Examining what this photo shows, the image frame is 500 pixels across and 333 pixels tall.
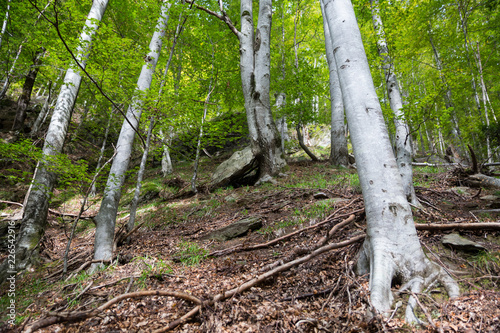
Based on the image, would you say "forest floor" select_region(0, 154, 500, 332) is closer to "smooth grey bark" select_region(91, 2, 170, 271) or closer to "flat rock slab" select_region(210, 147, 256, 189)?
"smooth grey bark" select_region(91, 2, 170, 271)

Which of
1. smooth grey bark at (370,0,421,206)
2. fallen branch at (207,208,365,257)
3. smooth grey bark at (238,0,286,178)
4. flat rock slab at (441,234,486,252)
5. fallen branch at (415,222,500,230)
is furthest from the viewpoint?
smooth grey bark at (238,0,286,178)

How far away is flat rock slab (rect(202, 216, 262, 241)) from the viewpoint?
13.5 ft

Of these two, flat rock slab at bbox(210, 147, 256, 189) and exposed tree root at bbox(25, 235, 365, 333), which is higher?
flat rock slab at bbox(210, 147, 256, 189)

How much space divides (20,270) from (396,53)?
10.1 m

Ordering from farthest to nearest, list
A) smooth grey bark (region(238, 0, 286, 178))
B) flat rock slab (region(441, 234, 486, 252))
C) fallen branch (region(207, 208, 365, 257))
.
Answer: smooth grey bark (region(238, 0, 286, 178))
fallen branch (region(207, 208, 365, 257))
flat rock slab (region(441, 234, 486, 252))

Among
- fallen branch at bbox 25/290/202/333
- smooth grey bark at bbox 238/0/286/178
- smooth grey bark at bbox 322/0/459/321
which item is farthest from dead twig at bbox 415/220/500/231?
smooth grey bark at bbox 238/0/286/178

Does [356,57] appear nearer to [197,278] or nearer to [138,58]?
[197,278]

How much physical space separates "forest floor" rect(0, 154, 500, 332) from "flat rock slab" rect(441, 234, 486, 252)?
0.05 m

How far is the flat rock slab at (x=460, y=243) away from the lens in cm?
227

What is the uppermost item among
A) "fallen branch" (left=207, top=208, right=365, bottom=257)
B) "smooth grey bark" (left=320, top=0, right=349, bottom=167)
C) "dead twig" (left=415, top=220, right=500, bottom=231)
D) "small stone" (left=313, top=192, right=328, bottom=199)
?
"smooth grey bark" (left=320, top=0, right=349, bottom=167)

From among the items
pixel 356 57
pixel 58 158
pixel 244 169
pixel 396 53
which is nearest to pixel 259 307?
pixel 356 57

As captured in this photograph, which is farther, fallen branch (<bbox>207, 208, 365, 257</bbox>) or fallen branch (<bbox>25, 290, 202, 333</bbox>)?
fallen branch (<bbox>207, 208, 365, 257</bbox>)

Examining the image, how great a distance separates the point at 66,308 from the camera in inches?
95.5

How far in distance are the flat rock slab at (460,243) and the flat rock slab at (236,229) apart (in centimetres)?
277
